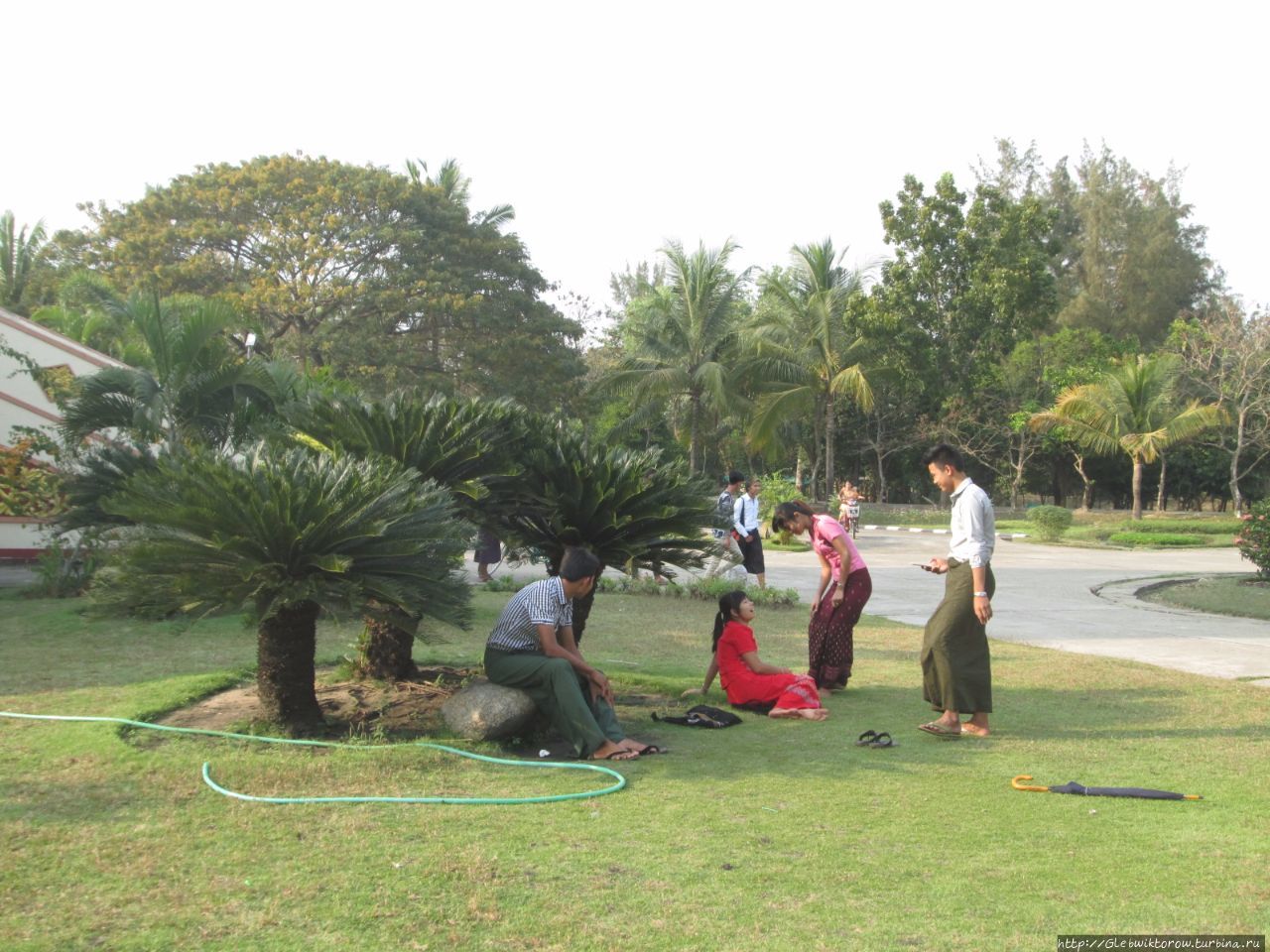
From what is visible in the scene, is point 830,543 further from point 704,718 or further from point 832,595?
point 704,718

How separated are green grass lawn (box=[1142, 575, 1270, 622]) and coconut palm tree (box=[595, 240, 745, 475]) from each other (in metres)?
18.0

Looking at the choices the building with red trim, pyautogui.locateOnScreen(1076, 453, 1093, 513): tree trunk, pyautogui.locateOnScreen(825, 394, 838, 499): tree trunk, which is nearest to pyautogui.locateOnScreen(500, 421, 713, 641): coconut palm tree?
the building with red trim

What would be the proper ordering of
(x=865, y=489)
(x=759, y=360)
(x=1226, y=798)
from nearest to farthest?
(x=1226, y=798)
(x=759, y=360)
(x=865, y=489)

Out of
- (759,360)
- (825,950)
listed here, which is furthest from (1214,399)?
(825,950)

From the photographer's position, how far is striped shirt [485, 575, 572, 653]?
6.82 metres

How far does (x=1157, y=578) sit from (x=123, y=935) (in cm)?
2029

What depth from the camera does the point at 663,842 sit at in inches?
191

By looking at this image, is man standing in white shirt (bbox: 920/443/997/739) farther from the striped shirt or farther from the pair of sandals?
the striped shirt

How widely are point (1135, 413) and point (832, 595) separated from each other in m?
30.7

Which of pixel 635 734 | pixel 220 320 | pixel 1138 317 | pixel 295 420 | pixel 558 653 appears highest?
pixel 1138 317

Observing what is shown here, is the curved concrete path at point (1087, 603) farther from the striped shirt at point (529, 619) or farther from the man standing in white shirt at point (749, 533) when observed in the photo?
the striped shirt at point (529, 619)

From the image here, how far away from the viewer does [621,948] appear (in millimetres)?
3727

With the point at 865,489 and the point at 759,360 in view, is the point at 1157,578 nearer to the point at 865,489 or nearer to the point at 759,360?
the point at 759,360

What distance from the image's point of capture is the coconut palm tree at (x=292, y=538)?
6129 millimetres
